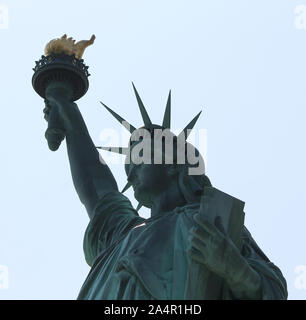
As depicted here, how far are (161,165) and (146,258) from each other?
1.61 m

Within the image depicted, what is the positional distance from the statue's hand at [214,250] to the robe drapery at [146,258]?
0.22 metres

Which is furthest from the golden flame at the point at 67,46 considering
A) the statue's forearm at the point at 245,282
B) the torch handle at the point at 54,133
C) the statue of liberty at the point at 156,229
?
the statue's forearm at the point at 245,282

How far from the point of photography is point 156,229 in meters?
12.0

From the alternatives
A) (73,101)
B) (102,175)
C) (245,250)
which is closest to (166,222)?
(245,250)

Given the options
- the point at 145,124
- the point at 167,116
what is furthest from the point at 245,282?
the point at 167,116

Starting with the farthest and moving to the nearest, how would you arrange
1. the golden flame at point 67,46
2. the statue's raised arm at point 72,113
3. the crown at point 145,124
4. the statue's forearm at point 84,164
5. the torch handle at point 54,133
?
1. the golden flame at point 67,46
2. the torch handle at point 54,133
3. the statue's raised arm at point 72,113
4. the statue's forearm at point 84,164
5. the crown at point 145,124

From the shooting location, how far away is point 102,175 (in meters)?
13.6

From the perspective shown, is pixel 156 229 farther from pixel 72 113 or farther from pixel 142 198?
pixel 72 113

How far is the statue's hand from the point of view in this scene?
10.7 meters

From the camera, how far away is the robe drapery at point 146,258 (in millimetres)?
11148

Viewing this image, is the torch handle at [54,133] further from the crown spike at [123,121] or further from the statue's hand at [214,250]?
the statue's hand at [214,250]
